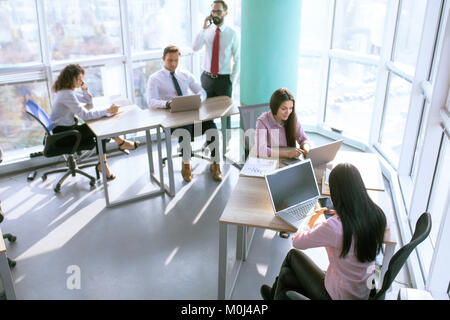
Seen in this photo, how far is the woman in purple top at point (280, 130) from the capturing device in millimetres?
3723

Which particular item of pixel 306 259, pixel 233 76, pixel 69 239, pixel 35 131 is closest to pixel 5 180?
pixel 35 131

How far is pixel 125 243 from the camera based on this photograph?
13.0 ft

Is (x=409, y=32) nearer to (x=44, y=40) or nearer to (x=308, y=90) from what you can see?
(x=308, y=90)

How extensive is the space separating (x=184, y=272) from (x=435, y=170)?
7.73 ft

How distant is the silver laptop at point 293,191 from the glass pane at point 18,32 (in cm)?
387

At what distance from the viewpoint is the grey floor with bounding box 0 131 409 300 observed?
3410mm

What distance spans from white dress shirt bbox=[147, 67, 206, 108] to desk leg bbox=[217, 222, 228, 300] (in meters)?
2.45

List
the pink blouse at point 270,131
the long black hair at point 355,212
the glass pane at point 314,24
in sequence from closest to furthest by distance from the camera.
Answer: the long black hair at point 355,212 → the pink blouse at point 270,131 → the glass pane at point 314,24

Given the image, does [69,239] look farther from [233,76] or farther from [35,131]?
[233,76]

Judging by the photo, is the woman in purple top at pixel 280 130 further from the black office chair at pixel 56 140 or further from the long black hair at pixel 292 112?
the black office chair at pixel 56 140

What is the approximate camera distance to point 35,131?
18.1ft

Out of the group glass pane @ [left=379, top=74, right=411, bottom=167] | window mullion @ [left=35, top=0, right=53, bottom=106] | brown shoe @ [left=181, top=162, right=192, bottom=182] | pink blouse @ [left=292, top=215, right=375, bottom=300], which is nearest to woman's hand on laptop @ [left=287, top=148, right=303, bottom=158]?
pink blouse @ [left=292, top=215, right=375, bottom=300]

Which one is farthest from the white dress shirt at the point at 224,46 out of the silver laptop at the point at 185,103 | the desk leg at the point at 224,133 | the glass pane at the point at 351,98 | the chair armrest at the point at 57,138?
the chair armrest at the point at 57,138

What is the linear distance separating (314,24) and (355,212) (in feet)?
15.2
